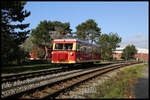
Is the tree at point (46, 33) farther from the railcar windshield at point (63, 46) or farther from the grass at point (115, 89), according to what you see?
the grass at point (115, 89)

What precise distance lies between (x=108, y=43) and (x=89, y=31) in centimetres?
665

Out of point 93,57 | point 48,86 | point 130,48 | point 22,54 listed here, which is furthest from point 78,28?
point 22,54

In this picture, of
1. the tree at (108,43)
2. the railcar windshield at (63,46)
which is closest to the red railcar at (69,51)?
the railcar windshield at (63,46)

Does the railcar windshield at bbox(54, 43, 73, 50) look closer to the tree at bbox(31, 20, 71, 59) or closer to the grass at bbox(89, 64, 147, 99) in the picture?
the grass at bbox(89, 64, 147, 99)

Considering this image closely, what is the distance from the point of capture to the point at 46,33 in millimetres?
47219

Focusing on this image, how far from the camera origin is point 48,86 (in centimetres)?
830

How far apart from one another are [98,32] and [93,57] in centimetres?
3339

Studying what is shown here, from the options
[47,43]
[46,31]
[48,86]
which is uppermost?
[46,31]

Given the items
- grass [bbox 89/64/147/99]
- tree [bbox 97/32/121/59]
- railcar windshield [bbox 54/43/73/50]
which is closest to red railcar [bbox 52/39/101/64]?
railcar windshield [bbox 54/43/73/50]

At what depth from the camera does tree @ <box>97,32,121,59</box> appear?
4611cm

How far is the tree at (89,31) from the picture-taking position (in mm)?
51119

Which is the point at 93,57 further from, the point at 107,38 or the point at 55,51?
the point at 107,38

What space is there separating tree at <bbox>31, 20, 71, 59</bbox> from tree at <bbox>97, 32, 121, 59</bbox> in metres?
10.1

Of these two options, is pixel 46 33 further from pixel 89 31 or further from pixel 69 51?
pixel 69 51
